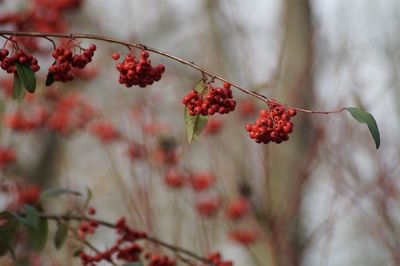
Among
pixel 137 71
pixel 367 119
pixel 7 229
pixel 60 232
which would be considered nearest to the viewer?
pixel 367 119

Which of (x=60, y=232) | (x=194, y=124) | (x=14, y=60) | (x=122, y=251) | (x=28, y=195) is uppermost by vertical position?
(x=28, y=195)

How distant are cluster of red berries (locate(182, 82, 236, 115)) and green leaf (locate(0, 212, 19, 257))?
0.77 metres

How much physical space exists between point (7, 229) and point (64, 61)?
0.71 meters

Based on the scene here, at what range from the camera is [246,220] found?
180 inches

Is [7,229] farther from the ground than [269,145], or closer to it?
closer to it

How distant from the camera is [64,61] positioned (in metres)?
1.87

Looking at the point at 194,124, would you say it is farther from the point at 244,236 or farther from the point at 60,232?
the point at 244,236

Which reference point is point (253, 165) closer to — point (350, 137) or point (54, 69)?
point (350, 137)

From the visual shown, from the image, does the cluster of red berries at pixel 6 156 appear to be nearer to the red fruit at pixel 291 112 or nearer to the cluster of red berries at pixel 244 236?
the cluster of red berries at pixel 244 236

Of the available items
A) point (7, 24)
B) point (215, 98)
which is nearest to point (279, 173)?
point (7, 24)

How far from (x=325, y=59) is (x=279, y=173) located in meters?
1.18

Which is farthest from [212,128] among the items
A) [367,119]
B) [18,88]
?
[367,119]

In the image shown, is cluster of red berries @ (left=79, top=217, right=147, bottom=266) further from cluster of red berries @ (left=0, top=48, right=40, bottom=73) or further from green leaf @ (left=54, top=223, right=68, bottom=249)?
cluster of red berries @ (left=0, top=48, right=40, bottom=73)

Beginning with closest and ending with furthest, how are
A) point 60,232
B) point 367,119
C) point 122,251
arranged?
point 367,119 → point 122,251 → point 60,232
